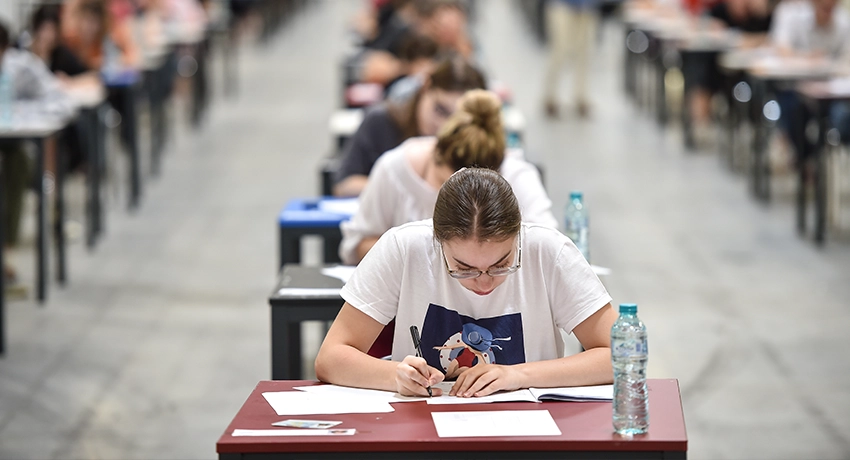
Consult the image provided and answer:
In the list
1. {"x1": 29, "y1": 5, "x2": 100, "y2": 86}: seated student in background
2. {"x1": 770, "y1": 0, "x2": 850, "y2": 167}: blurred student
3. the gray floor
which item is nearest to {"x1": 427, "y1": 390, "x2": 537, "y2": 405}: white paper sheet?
the gray floor

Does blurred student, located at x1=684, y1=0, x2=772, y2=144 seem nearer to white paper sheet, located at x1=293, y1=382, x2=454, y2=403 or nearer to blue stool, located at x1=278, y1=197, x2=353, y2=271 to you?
blue stool, located at x1=278, y1=197, x2=353, y2=271

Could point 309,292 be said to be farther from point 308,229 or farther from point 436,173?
point 308,229

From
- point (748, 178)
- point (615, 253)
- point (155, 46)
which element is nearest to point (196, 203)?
point (155, 46)

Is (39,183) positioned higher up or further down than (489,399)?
higher up

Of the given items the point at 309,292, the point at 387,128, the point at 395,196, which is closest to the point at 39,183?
the point at 387,128

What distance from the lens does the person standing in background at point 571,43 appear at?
11.1 metres

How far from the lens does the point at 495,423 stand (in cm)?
237

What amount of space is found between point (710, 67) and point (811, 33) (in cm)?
146

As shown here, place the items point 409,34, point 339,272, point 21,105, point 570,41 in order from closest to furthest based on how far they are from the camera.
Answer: point 339,272, point 21,105, point 409,34, point 570,41

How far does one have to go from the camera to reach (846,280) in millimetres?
6070

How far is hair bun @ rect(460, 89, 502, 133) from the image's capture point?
3502 millimetres

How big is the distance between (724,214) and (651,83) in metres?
5.46

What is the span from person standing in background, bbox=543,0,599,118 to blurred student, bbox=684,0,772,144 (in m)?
1.21

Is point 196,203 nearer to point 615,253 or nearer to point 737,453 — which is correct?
point 615,253
